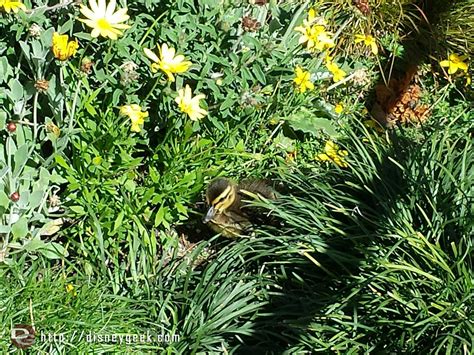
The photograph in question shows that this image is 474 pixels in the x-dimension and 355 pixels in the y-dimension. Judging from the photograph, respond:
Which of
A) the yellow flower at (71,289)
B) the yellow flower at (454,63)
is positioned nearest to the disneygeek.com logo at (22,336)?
the yellow flower at (71,289)

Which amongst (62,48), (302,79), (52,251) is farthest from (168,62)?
(52,251)

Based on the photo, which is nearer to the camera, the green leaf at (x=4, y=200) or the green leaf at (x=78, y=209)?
the green leaf at (x=4, y=200)

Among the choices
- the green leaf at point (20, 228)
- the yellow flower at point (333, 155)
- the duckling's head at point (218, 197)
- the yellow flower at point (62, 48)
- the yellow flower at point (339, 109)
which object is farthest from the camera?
the yellow flower at point (339, 109)

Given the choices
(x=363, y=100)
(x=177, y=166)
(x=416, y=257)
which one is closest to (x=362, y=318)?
(x=416, y=257)

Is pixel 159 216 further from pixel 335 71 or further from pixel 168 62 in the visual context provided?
pixel 335 71

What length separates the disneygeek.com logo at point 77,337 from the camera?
317 centimetres

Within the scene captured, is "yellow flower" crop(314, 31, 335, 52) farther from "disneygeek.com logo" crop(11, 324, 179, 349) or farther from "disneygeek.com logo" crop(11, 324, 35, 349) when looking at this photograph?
"disneygeek.com logo" crop(11, 324, 35, 349)

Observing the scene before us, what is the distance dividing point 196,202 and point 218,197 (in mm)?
263

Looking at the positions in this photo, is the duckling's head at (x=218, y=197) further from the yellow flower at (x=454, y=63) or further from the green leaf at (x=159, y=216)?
the yellow flower at (x=454, y=63)

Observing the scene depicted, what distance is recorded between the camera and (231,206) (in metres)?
3.94

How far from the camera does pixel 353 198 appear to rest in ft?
12.6

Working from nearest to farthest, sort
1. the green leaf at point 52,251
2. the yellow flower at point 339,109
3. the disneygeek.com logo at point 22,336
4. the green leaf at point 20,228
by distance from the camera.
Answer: the disneygeek.com logo at point 22,336 → the green leaf at point 20,228 → the green leaf at point 52,251 → the yellow flower at point 339,109

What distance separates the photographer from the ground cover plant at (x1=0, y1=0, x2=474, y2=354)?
3.40 metres

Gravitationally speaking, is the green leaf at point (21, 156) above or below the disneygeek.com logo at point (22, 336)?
above
